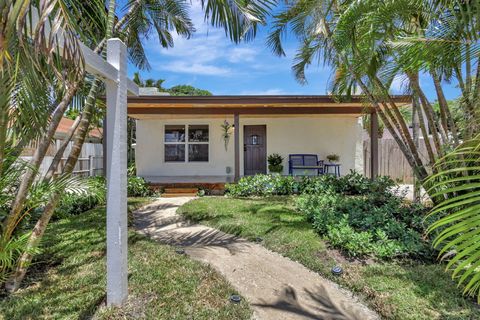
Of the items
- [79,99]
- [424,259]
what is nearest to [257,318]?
[424,259]

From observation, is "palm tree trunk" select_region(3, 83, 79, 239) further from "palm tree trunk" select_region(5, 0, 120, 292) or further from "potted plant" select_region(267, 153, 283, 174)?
"potted plant" select_region(267, 153, 283, 174)

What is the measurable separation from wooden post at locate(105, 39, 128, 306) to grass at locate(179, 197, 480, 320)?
2380 mm

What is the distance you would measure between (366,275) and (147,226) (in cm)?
405

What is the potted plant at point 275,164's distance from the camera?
38.1 feet

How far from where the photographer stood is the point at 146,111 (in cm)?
1004

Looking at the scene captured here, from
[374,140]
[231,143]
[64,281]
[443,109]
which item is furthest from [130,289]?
[231,143]

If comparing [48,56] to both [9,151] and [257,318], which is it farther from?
[257,318]

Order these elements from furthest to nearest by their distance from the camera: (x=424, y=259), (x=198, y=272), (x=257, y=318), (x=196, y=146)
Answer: (x=196, y=146) → (x=424, y=259) → (x=198, y=272) → (x=257, y=318)

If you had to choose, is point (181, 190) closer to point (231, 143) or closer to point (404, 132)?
point (231, 143)

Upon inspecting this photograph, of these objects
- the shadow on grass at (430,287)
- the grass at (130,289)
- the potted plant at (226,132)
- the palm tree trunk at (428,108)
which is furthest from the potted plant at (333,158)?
the grass at (130,289)

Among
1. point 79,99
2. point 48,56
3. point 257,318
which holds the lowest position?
point 257,318

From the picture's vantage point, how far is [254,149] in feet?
40.5

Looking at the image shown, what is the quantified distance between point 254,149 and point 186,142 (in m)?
2.85

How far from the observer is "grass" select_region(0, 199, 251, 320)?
2.68 m
